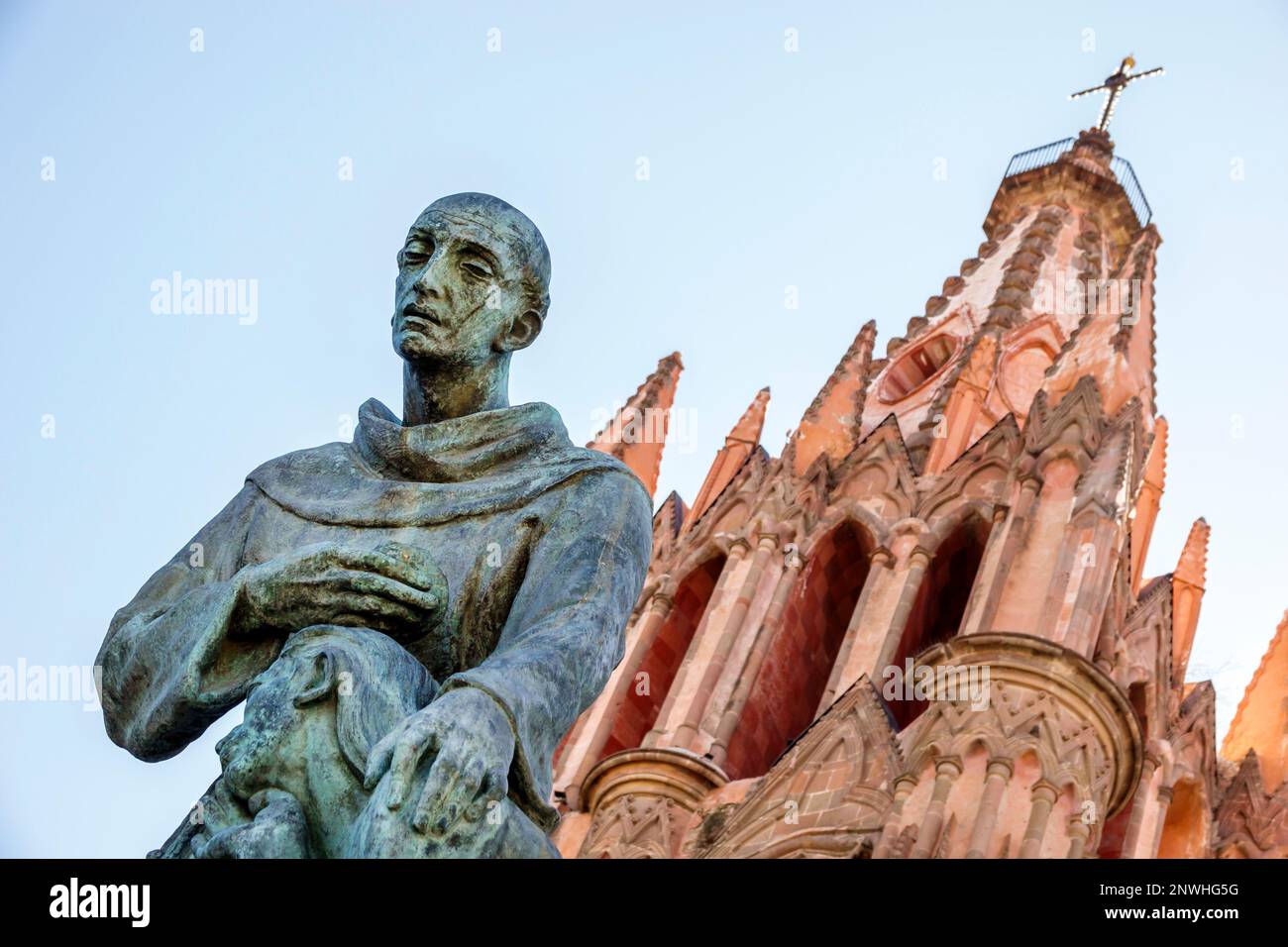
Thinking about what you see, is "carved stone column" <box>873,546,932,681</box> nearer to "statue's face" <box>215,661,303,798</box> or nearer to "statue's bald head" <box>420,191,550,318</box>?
"statue's bald head" <box>420,191,550,318</box>

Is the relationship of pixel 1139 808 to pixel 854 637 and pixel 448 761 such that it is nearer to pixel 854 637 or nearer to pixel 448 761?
pixel 854 637

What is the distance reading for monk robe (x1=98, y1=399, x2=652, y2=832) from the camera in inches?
185

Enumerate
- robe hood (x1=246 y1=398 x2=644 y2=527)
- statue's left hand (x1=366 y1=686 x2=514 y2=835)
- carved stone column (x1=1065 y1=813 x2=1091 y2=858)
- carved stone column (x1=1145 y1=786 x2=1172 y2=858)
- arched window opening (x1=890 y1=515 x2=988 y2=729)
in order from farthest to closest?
arched window opening (x1=890 y1=515 x2=988 y2=729)
carved stone column (x1=1145 y1=786 x2=1172 y2=858)
carved stone column (x1=1065 y1=813 x2=1091 y2=858)
robe hood (x1=246 y1=398 x2=644 y2=527)
statue's left hand (x1=366 y1=686 x2=514 y2=835)

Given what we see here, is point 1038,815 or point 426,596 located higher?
point 1038,815

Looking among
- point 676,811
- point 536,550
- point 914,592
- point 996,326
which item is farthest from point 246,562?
point 996,326

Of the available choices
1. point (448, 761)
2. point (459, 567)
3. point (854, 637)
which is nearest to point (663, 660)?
point (854, 637)

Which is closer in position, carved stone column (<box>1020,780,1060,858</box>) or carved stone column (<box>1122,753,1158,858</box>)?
carved stone column (<box>1020,780,1060,858</box>)

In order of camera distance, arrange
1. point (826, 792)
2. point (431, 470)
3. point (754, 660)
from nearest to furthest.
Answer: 1. point (431, 470)
2. point (826, 792)
3. point (754, 660)

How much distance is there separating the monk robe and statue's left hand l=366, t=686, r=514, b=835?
4.3 inches

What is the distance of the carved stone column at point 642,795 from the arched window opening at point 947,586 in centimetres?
497

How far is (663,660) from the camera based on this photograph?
114ft

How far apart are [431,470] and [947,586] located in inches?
1212

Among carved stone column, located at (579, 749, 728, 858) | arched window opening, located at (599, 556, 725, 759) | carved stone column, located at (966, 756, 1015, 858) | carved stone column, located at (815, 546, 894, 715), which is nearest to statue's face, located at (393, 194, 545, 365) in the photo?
carved stone column, located at (966, 756, 1015, 858)
